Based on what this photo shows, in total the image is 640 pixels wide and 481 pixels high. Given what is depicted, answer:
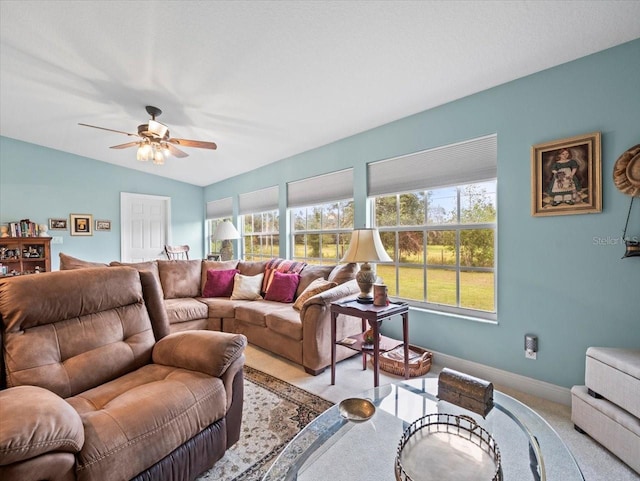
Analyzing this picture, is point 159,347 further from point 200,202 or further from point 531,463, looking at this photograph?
point 200,202

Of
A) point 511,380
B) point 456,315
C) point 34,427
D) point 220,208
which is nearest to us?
point 34,427

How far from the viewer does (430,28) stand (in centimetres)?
192

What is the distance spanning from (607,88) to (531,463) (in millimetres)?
2328

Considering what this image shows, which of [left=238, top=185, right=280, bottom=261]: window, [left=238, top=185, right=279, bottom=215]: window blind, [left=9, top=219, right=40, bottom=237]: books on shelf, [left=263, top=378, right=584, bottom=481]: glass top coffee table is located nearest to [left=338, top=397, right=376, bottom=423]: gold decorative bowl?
[left=263, top=378, right=584, bottom=481]: glass top coffee table

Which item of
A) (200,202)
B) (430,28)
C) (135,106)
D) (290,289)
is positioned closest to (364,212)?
(290,289)

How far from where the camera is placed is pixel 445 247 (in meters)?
2.94

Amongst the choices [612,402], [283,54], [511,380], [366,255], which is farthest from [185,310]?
[612,402]

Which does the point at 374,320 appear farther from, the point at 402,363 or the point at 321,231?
the point at 321,231

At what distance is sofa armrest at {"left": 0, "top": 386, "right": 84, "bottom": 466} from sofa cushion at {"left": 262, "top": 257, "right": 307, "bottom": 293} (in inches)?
108

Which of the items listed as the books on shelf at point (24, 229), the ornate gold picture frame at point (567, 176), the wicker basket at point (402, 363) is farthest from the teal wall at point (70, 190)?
the ornate gold picture frame at point (567, 176)

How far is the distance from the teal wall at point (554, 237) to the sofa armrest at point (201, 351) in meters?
2.02

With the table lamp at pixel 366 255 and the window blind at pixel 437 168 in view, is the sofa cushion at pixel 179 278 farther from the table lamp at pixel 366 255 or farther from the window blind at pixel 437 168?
the window blind at pixel 437 168

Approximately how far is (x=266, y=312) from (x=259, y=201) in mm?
2551

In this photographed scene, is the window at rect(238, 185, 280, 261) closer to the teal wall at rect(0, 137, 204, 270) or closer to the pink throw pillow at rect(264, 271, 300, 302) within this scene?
the pink throw pillow at rect(264, 271, 300, 302)
